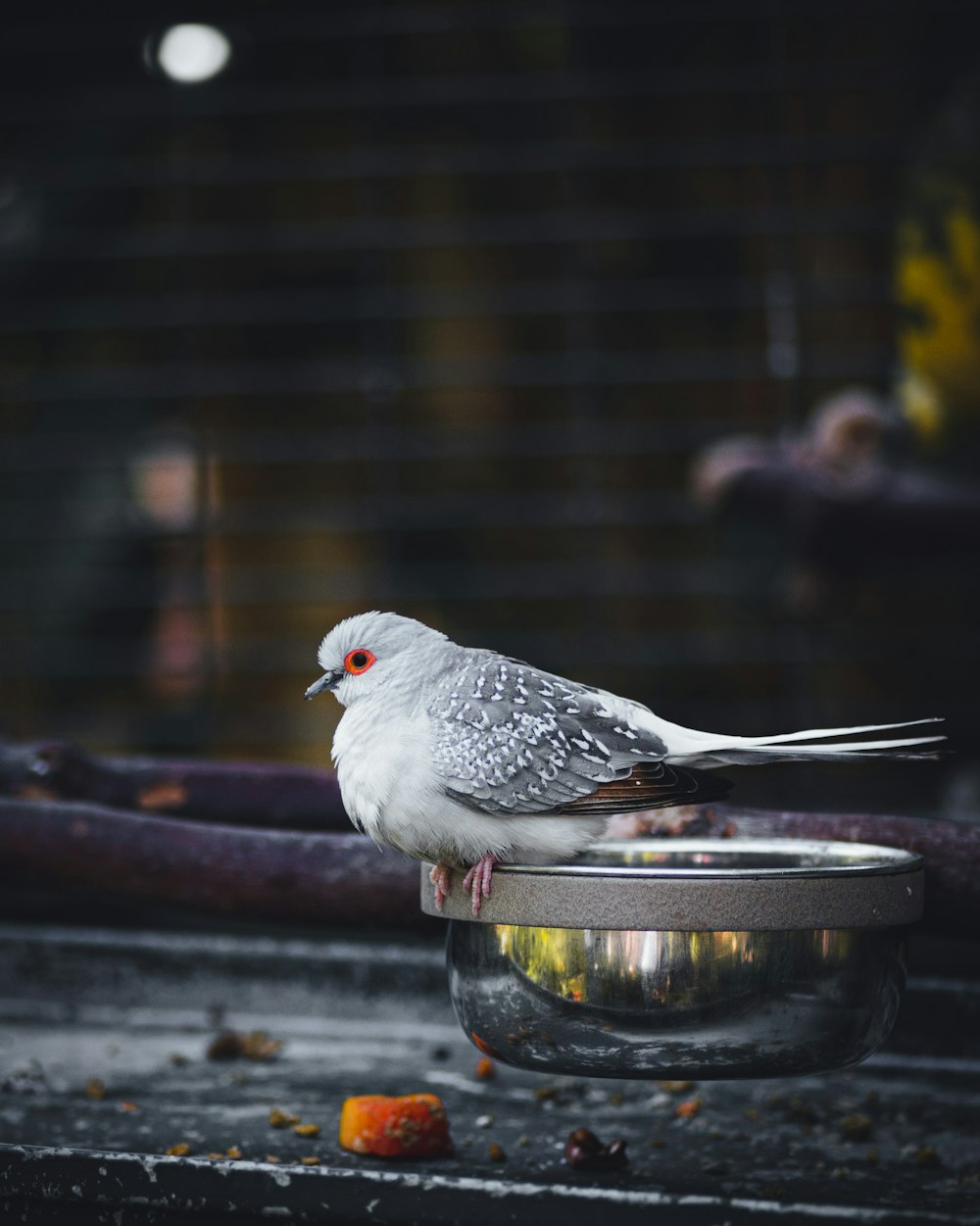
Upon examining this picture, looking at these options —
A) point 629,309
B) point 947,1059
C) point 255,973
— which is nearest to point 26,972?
point 255,973

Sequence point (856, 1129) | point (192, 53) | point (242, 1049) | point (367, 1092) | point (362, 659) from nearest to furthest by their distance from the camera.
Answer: point (362, 659)
point (856, 1129)
point (367, 1092)
point (242, 1049)
point (192, 53)

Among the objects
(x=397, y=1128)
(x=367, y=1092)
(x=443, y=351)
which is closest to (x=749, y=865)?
(x=397, y=1128)

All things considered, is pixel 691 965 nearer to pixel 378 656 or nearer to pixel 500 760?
pixel 500 760

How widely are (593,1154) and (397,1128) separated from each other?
0.14 metres

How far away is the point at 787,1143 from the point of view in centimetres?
115

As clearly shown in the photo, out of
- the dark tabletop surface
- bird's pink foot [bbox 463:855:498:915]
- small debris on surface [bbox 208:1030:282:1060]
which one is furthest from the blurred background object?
bird's pink foot [bbox 463:855:498:915]

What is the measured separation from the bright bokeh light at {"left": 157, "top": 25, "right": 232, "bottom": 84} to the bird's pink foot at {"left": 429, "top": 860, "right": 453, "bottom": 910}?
2.76 m

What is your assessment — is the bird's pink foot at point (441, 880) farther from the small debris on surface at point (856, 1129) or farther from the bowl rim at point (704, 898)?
the small debris on surface at point (856, 1129)

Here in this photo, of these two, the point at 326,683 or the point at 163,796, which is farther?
the point at 163,796

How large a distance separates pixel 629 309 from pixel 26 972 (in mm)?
2204

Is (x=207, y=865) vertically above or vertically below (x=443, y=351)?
below

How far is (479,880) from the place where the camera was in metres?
0.95

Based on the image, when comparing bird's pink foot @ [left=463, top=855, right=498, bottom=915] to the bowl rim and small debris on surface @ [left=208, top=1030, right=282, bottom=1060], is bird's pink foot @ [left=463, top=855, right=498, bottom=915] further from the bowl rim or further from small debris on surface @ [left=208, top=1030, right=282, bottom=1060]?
small debris on surface @ [left=208, top=1030, right=282, bottom=1060]

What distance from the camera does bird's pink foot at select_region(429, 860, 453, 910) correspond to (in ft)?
3.21
